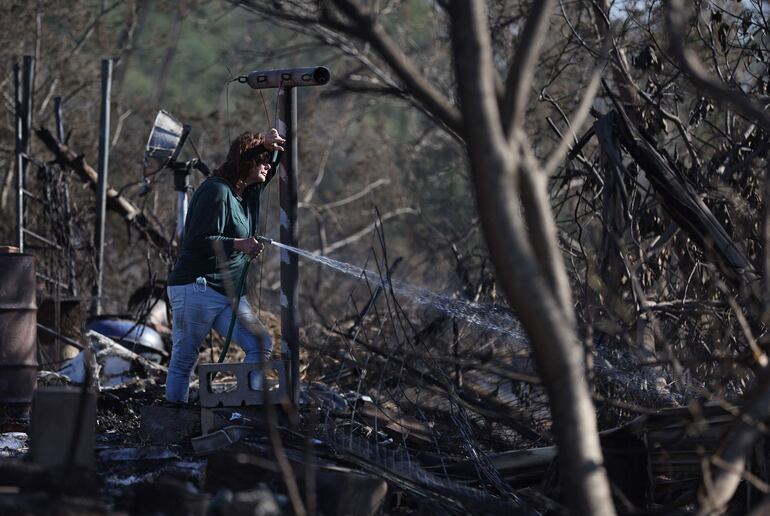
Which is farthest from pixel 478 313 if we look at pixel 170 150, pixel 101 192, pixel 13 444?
pixel 101 192

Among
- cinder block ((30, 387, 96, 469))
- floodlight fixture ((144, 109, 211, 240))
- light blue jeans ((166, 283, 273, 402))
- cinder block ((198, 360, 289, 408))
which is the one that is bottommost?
cinder block ((30, 387, 96, 469))

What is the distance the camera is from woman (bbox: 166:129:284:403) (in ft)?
20.6

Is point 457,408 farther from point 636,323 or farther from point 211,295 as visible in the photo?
point 211,295

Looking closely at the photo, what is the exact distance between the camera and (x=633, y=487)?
5.27 meters

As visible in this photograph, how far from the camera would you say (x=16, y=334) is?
7.32 metres

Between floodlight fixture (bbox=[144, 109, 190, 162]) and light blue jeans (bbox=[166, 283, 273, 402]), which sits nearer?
light blue jeans (bbox=[166, 283, 273, 402])

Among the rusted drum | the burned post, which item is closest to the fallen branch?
the rusted drum

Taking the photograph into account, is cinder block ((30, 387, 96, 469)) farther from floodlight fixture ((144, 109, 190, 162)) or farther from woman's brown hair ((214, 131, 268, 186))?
floodlight fixture ((144, 109, 190, 162))

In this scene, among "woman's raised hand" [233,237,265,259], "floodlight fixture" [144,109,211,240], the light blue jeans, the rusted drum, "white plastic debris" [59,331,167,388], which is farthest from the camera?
"floodlight fixture" [144,109,211,240]

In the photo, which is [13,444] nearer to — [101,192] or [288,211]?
[288,211]

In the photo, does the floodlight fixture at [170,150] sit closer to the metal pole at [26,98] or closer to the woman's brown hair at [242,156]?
the woman's brown hair at [242,156]

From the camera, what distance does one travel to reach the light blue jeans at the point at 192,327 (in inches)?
252

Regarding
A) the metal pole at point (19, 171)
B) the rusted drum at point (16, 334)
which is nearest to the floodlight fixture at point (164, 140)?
the rusted drum at point (16, 334)

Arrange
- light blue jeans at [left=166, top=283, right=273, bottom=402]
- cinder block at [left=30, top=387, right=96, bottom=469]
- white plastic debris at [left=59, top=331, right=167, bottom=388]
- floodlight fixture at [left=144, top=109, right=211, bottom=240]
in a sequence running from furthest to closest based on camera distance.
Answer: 1. floodlight fixture at [left=144, top=109, right=211, bottom=240]
2. white plastic debris at [left=59, top=331, right=167, bottom=388]
3. light blue jeans at [left=166, top=283, right=273, bottom=402]
4. cinder block at [left=30, top=387, right=96, bottom=469]
